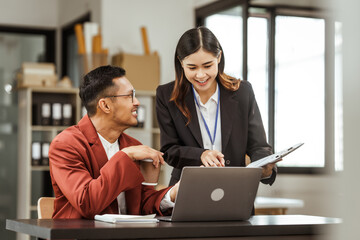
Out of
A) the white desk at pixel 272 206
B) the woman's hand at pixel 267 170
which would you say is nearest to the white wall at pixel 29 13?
the white desk at pixel 272 206

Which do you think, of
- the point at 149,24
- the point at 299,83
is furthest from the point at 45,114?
the point at 299,83

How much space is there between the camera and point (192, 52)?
7.12ft

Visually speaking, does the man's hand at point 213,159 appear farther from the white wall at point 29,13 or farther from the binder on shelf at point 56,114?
the white wall at point 29,13

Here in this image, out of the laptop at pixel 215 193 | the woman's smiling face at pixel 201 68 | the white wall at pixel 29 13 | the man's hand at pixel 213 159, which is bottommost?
the laptop at pixel 215 193

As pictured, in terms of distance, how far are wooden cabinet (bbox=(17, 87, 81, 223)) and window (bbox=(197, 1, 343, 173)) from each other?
5.14 feet

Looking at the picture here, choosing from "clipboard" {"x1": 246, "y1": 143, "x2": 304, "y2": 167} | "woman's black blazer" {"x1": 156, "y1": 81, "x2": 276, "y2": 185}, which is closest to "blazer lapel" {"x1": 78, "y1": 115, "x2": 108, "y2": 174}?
"woman's black blazer" {"x1": 156, "y1": 81, "x2": 276, "y2": 185}

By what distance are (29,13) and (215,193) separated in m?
5.51

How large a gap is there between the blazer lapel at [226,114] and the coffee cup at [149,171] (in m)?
0.36

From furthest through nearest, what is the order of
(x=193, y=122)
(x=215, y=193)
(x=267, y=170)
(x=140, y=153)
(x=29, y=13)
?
(x=29, y=13) < (x=193, y=122) < (x=267, y=170) < (x=140, y=153) < (x=215, y=193)

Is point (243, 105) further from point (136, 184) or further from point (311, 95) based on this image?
point (311, 95)

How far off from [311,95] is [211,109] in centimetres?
332

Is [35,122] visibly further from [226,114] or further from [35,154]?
[226,114]

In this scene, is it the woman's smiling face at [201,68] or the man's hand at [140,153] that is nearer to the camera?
the man's hand at [140,153]

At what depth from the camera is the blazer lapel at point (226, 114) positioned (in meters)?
2.24
